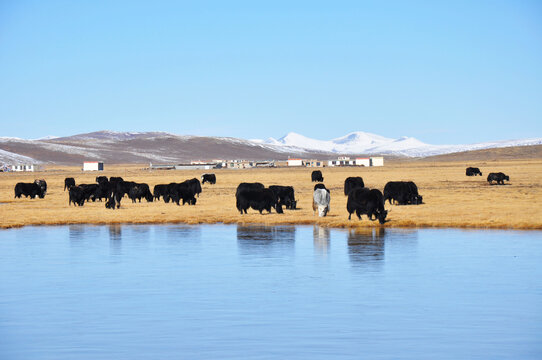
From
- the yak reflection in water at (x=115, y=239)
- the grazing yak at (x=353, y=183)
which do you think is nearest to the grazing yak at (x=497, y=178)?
the grazing yak at (x=353, y=183)

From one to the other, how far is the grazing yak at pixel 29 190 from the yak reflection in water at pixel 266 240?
26.2 m

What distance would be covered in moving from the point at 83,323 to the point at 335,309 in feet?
14.9

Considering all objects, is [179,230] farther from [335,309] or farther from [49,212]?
[335,309]

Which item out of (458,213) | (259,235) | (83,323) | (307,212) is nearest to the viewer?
(83,323)

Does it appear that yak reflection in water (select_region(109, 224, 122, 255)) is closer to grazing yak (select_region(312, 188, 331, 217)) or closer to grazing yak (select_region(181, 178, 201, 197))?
grazing yak (select_region(312, 188, 331, 217))

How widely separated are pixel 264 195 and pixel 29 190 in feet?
79.0

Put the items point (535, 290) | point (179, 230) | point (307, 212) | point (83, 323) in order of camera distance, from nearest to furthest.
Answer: point (83, 323)
point (535, 290)
point (179, 230)
point (307, 212)

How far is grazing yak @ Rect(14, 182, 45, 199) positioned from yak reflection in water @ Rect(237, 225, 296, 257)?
26.2 meters

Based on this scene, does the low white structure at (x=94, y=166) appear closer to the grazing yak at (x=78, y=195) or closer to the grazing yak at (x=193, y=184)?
the grazing yak at (x=193, y=184)

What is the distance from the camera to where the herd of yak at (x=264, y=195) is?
29.3 m

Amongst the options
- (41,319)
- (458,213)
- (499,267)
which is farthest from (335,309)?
(458,213)

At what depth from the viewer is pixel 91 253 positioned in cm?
2241

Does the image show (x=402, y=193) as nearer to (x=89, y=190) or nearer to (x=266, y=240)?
(x=266, y=240)

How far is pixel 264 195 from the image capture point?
33.6 m
